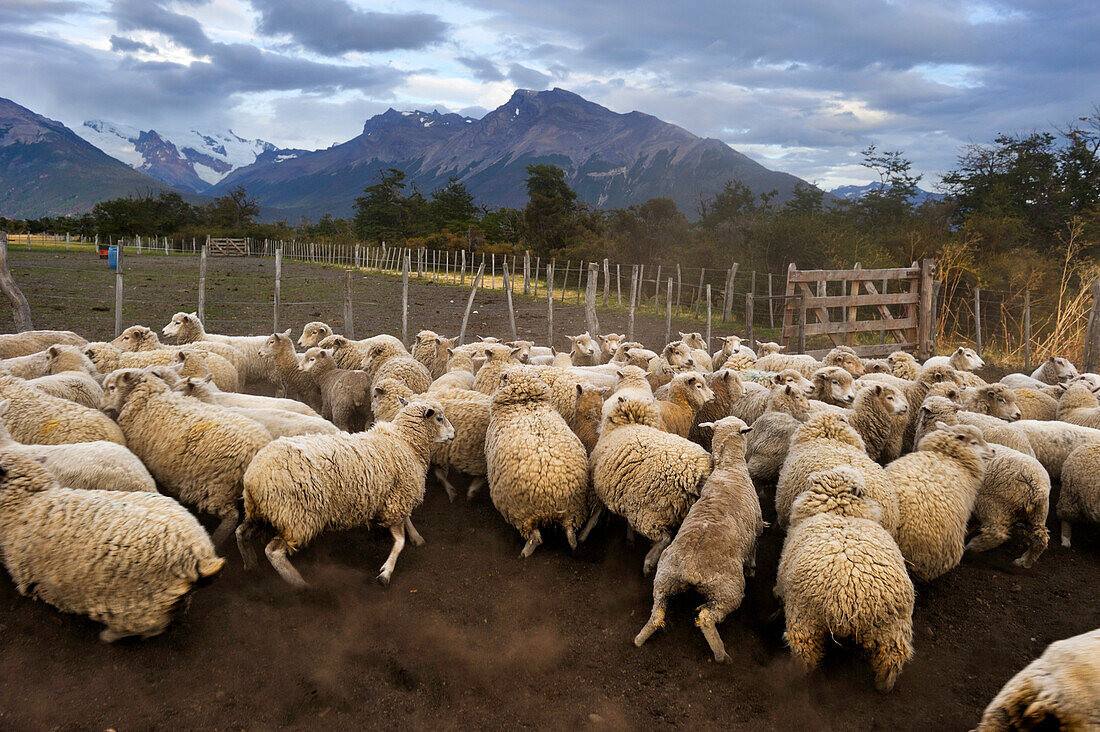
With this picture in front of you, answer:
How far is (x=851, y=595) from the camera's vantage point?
3.36 metres

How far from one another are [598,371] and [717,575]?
14.8ft

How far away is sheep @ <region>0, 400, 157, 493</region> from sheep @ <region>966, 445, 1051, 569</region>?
696 centimetres

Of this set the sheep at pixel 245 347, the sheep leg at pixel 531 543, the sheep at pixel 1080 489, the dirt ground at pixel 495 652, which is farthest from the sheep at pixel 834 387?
the sheep at pixel 245 347

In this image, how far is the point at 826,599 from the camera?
11.2 feet

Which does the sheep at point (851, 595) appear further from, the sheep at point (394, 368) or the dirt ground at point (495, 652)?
the sheep at point (394, 368)

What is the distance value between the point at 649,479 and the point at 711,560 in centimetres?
101

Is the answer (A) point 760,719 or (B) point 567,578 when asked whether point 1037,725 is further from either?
(B) point 567,578

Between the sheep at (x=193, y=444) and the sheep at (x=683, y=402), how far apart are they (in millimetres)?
3995

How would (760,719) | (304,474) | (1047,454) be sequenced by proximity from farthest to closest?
(1047,454) → (304,474) → (760,719)

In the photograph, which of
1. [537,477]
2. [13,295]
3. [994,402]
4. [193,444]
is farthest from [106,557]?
[13,295]

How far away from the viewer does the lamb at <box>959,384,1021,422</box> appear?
22.2 ft

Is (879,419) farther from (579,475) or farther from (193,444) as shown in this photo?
(193,444)

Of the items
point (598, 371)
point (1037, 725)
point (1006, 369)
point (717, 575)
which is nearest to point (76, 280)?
point (598, 371)

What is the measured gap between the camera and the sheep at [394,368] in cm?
737
